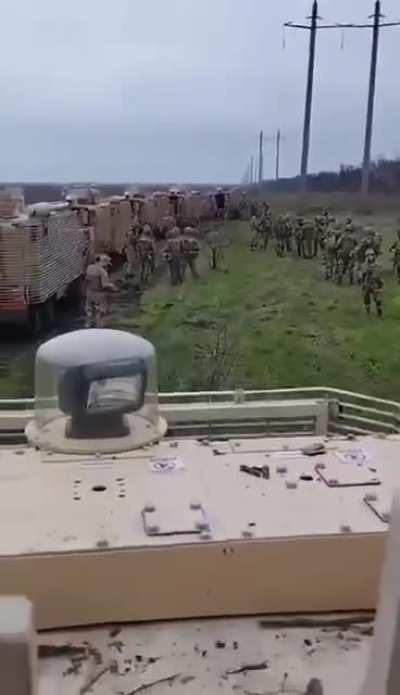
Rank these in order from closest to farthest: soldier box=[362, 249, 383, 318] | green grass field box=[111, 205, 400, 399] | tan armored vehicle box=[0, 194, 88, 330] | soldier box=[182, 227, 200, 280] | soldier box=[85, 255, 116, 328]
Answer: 1. green grass field box=[111, 205, 400, 399]
2. tan armored vehicle box=[0, 194, 88, 330]
3. soldier box=[85, 255, 116, 328]
4. soldier box=[362, 249, 383, 318]
5. soldier box=[182, 227, 200, 280]

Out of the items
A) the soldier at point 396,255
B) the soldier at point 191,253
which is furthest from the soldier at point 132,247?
the soldier at point 396,255

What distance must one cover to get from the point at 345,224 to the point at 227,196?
7.69 meters

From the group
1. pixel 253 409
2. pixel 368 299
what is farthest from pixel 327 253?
pixel 253 409

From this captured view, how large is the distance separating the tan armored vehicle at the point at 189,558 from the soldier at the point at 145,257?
25.1 ft


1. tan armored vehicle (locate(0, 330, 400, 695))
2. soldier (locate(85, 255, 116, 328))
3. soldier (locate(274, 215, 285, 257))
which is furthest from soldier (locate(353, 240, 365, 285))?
tan armored vehicle (locate(0, 330, 400, 695))

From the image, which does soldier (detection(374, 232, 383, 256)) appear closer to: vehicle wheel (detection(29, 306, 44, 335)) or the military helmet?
the military helmet

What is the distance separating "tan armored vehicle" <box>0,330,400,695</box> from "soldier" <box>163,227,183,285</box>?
7.78 m

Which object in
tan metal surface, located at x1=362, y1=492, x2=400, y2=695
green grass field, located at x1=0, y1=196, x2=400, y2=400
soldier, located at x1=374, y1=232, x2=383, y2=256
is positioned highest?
tan metal surface, located at x1=362, y1=492, x2=400, y2=695

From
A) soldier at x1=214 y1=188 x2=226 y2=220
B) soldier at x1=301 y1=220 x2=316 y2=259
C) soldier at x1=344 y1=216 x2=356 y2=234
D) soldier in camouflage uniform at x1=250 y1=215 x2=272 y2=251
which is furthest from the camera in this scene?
soldier at x1=214 y1=188 x2=226 y2=220

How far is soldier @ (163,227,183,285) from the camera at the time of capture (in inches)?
400

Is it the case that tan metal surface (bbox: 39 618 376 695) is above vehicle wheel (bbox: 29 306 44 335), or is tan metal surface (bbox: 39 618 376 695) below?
above

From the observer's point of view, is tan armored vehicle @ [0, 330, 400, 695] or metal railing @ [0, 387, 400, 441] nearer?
tan armored vehicle @ [0, 330, 400, 695]

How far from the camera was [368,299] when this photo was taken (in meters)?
9.35

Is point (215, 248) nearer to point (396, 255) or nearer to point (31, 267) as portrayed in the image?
point (396, 255)
